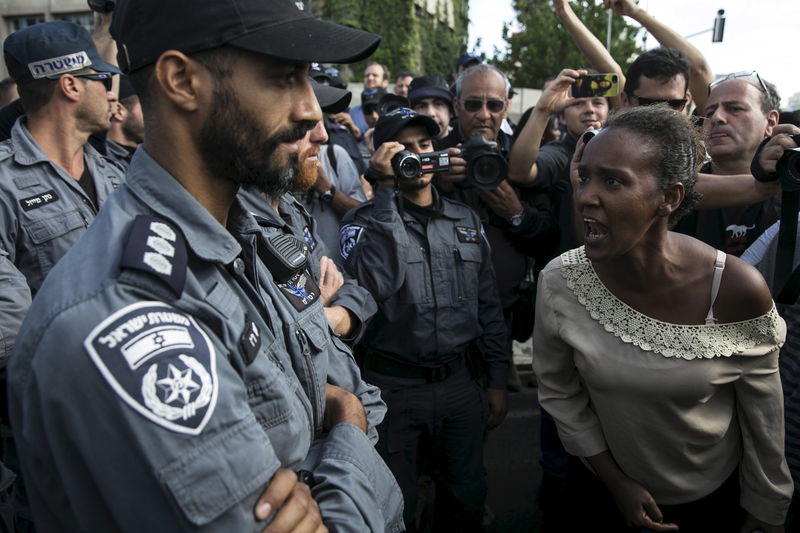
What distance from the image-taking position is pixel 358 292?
2170 millimetres

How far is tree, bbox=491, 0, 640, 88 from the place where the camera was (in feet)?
67.1

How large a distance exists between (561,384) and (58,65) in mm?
2696

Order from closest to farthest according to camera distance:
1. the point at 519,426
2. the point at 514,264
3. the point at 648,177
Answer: the point at 648,177 < the point at 514,264 < the point at 519,426

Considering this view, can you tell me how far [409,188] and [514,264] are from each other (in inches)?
33.7

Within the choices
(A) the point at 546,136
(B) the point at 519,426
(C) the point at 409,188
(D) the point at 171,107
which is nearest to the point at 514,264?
(C) the point at 409,188

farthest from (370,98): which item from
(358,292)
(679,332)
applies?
(679,332)

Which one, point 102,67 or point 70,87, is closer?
point 70,87

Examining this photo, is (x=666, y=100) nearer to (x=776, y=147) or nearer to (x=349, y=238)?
(x=776, y=147)

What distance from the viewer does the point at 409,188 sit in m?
2.80

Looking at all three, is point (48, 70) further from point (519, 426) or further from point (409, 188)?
point (519, 426)

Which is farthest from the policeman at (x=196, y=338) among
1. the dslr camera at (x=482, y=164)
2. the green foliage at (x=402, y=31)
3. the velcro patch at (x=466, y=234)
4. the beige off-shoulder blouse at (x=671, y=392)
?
the green foliage at (x=402, y=31)

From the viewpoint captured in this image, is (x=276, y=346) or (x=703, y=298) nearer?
(x=276, y=346)

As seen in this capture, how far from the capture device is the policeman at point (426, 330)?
8.63 ft

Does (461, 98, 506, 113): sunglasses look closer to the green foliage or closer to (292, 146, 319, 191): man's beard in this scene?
(292, 146, 319, 191): man's beard
